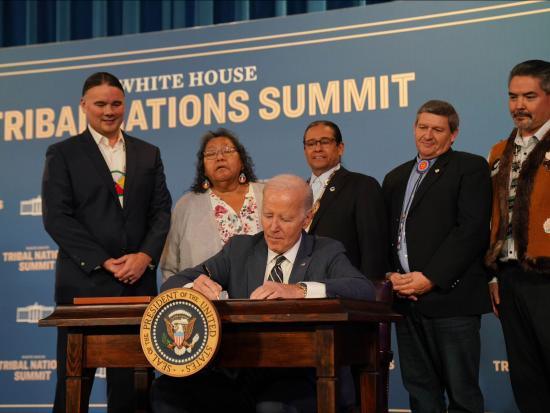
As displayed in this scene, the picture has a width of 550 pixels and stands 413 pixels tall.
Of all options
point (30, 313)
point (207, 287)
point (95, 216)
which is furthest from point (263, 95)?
point (207, 287)

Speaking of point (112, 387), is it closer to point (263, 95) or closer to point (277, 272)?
point (277, 272)

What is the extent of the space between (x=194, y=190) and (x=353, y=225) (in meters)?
0.78

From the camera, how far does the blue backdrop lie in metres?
4.24

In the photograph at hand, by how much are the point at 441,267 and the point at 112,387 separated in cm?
144

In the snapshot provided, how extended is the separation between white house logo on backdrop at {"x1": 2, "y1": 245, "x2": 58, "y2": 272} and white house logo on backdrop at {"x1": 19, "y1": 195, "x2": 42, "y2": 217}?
0.66 feet

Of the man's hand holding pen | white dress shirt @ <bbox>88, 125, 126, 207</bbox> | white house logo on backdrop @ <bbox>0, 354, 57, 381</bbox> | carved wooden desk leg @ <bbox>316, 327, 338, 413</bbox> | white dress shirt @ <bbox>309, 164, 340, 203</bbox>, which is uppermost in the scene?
white dress shirt @ <bbox>88, 125, 126, 207</bbox>

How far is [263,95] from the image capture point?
473 centimetres

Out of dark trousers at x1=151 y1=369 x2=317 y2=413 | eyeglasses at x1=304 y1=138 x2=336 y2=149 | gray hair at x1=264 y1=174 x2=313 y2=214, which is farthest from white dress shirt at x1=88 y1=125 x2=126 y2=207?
dark trousers at x1=151 y1=369 x2=317 y2=413

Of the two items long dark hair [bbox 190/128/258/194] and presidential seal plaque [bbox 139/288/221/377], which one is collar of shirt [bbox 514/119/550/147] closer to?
long dark hair [bbox 190/128/258/194]

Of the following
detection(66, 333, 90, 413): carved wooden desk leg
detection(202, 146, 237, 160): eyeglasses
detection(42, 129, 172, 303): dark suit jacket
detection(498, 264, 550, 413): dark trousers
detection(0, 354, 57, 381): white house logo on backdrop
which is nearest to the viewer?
detection(66, 333, 90, 413): carved wooden desk leg

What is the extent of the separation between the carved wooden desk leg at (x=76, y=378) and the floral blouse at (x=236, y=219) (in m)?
1.43

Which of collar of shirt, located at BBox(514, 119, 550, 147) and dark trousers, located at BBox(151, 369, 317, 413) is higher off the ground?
collar of shirt, located at BBox(514, 119, 550, 147)

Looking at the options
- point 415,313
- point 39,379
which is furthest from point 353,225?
point 39,379

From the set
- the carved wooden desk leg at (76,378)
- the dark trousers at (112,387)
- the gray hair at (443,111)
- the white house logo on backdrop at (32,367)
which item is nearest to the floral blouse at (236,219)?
the dark trousers at (112,387)
